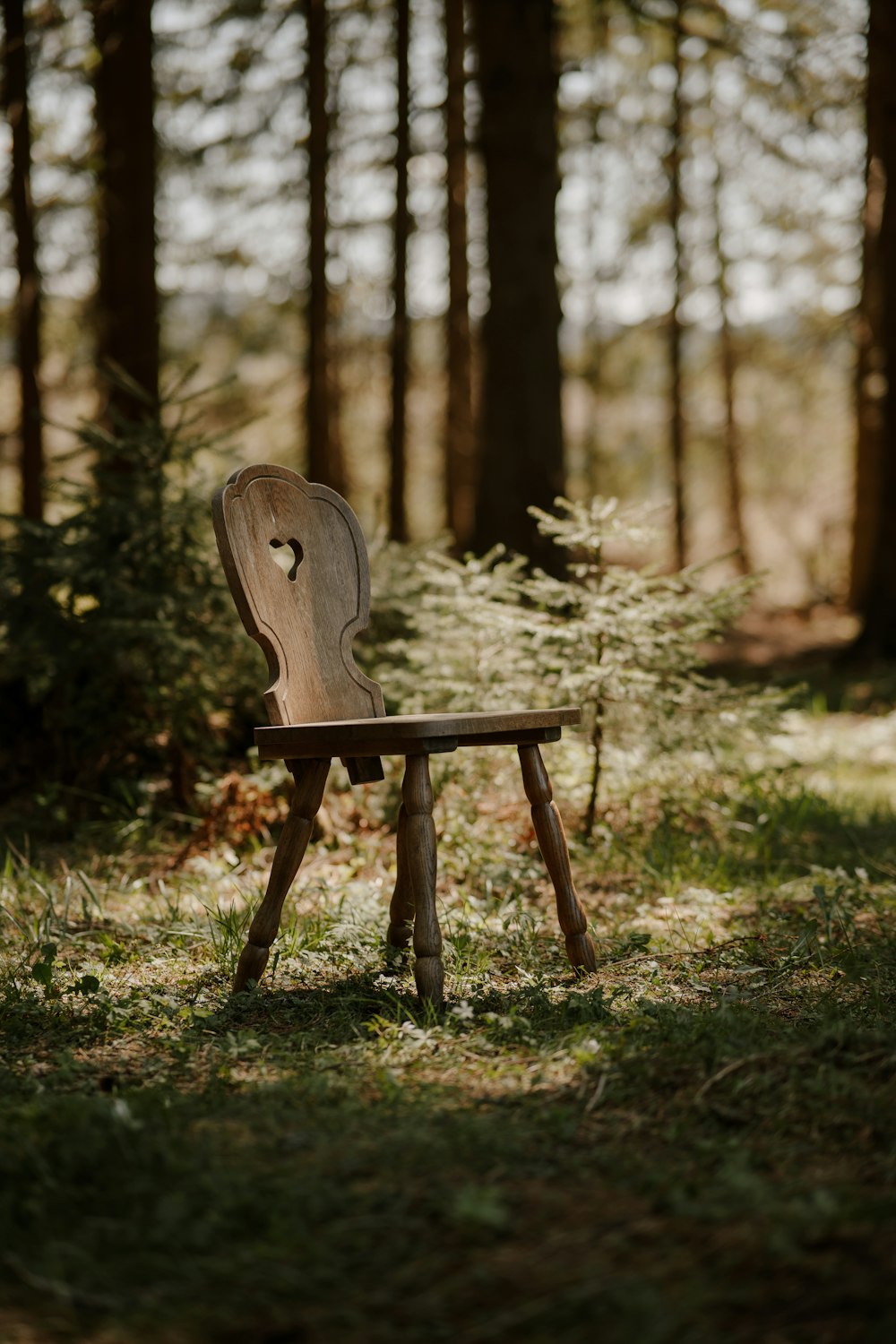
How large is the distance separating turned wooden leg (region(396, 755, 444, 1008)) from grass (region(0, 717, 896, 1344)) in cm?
10

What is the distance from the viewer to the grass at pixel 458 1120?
1744mm

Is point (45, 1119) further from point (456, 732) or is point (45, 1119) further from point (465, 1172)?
point (456, 732)

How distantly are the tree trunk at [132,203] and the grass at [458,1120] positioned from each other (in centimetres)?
416

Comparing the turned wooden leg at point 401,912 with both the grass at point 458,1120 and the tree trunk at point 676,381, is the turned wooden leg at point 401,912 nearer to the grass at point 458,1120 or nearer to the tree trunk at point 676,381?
the grass at point 458,1120

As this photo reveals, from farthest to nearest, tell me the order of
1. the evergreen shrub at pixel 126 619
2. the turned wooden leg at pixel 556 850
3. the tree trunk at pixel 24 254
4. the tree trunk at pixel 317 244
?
the tree trunk at pixel 317 244 < the tree trunk at pixel 24 254 < the evergreen shrub at pixel 126 619 < the turned wooden leg at pixel 556 850

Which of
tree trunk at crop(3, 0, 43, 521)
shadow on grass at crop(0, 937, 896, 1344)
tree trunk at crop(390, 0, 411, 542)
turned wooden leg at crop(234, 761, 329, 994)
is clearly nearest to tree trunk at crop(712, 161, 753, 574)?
tree trunk at crop(390, 0, 411, 542)

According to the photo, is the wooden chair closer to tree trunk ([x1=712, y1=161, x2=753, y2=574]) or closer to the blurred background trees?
the blurred background trees

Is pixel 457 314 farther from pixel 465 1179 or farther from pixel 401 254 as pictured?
pixel 465 1179

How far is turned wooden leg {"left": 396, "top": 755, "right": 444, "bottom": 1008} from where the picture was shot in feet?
9.81

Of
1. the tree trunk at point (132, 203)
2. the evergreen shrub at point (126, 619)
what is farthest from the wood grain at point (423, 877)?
the tree trunk at point (132, 203)

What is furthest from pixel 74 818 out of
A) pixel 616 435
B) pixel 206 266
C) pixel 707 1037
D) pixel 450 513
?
pixel 616 435

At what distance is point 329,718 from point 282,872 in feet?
1.60

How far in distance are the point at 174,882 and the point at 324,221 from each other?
8.69m

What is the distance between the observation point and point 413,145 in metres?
12.6
